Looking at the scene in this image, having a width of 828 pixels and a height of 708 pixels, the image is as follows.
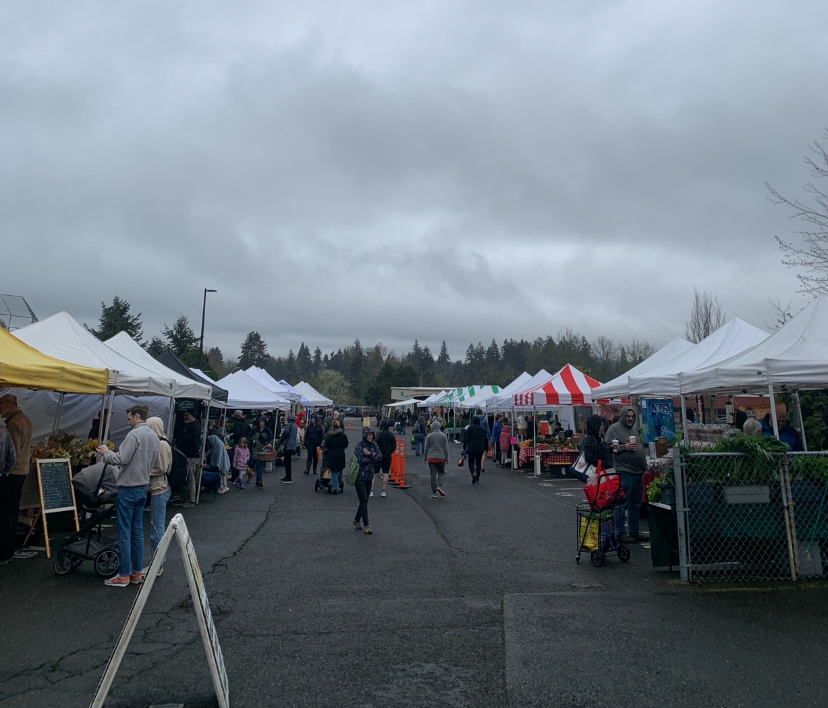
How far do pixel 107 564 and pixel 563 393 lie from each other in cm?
1412

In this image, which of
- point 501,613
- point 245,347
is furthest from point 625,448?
point 245,347

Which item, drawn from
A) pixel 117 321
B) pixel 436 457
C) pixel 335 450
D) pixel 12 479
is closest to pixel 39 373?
pixel 12 479

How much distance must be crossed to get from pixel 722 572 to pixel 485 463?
17.4 metres

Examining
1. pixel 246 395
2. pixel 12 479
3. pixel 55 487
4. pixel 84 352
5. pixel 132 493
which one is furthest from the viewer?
pixel 246 395

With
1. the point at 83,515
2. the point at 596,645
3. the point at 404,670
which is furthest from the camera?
the point at 83,515

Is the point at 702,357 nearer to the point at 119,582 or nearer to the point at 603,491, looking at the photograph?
the point at 603,491

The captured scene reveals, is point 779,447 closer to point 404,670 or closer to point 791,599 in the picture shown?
point 791,599

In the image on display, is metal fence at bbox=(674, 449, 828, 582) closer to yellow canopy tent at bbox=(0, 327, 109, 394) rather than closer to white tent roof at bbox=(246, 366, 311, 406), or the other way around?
yellow canopy tent at bbox=(0, 327, 109, 394)

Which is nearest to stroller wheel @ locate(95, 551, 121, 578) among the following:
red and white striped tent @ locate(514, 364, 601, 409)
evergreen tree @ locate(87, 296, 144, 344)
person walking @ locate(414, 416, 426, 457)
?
red and white striped tent @ locate(514, 364, 601, 409)

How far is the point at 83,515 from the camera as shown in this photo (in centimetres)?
923

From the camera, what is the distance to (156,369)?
1295cm

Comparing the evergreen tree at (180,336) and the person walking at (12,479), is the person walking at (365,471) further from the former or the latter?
the evergreen tree at (180,336)

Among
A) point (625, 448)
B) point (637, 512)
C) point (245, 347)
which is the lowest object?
point (637, 512)

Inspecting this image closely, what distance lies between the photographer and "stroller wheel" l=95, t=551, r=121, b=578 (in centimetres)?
665
